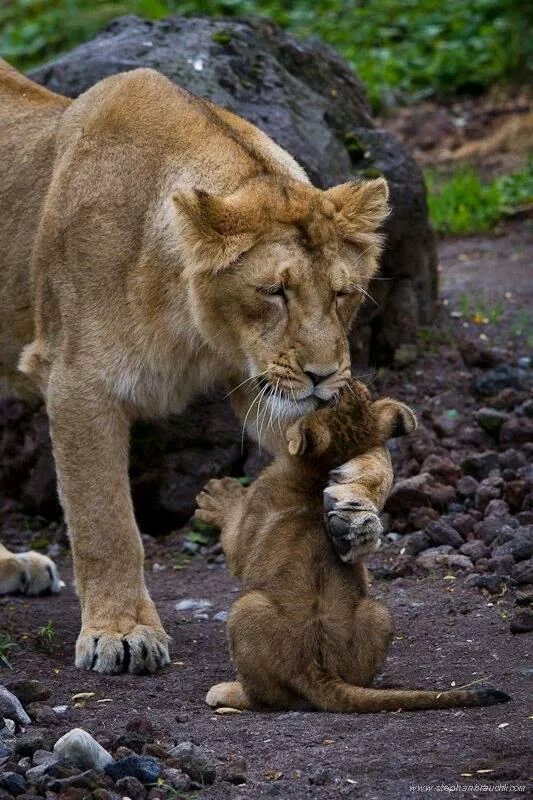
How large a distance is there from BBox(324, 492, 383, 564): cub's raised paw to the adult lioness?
9.5 inches

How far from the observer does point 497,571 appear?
20.0 ft

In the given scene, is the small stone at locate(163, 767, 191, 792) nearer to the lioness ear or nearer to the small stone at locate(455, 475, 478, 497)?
the lioness ear

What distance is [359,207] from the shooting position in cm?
554

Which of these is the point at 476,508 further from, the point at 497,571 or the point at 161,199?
the point at 161,199

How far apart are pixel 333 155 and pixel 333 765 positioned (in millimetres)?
4325

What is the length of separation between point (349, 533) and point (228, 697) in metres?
0.69

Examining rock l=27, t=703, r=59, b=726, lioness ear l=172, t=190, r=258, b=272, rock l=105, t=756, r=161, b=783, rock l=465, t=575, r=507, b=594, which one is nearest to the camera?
rock l=105, t=756, r=161, b=783

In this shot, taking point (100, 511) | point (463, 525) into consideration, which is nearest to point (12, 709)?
point (100, 511)

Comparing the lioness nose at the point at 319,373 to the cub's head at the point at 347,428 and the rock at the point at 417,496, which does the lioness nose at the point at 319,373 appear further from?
the rock at the point at 417,496

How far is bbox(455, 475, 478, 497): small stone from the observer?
6.99 meters

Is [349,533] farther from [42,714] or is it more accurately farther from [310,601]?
[42,714]

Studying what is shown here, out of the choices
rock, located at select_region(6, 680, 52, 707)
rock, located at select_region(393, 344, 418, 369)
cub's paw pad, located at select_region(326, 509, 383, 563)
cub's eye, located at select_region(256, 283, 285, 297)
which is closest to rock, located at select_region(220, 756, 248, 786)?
cub's paw pad, located at select_region(326, 509, 383, 563)

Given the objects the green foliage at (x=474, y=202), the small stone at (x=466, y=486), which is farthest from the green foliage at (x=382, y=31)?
the small stone at (x=466, y=486)

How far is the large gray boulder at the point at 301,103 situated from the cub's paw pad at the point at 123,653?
8.84 feet
